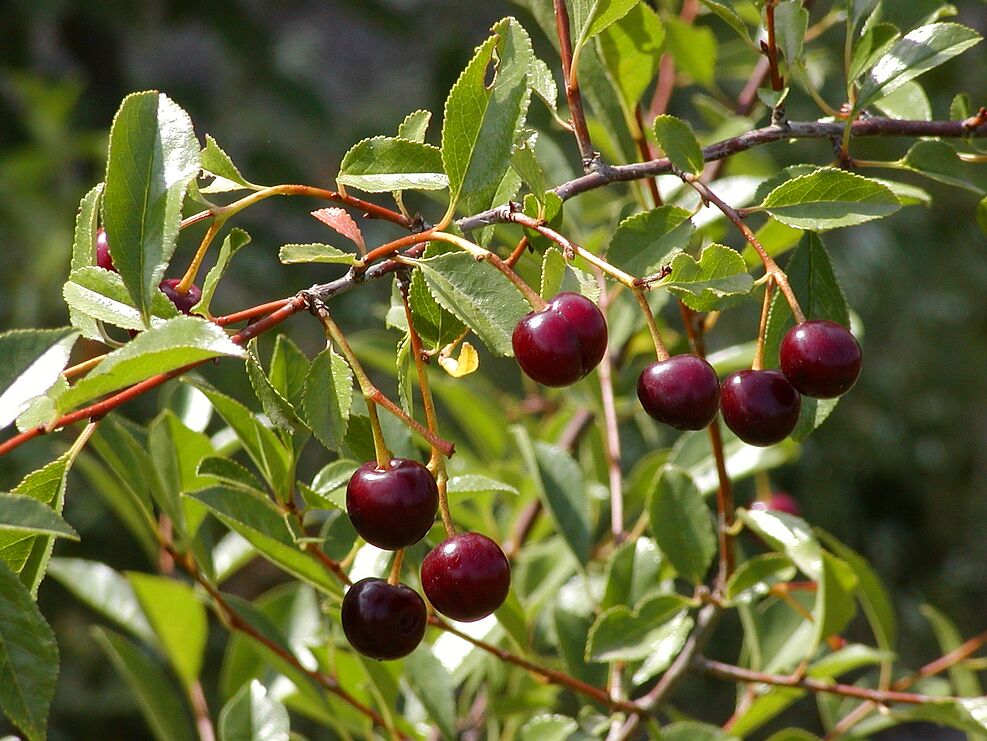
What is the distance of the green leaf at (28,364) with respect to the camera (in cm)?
49

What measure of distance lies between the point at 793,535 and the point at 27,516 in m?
0.48

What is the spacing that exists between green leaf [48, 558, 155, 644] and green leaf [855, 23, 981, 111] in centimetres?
71

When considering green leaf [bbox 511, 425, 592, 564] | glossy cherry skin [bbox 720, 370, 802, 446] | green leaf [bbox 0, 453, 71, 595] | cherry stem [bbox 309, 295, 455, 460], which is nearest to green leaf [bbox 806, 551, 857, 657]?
green leaf [bbox 511, 425, 592, 564]

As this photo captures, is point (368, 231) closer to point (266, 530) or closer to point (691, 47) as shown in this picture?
point (691, 47)

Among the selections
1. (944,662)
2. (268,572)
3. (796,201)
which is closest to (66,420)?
(796,201)

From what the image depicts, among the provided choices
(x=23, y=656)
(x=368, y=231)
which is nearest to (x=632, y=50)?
(x=23, y=656)

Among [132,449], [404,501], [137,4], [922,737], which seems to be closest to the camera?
[404,501]

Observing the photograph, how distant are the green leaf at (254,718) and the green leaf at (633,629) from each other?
0.19 m

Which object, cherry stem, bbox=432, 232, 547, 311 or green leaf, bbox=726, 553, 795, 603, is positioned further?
green leaf, bbox=726, 553, 795, 603

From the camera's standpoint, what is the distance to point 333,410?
487 millimetres

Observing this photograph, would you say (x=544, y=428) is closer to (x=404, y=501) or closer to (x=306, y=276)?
(x=404, y=501)

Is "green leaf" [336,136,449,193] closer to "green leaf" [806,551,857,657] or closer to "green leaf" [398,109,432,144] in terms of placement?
"green leaf" [398,109,432,144]

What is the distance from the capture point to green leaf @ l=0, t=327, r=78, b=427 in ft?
1.61

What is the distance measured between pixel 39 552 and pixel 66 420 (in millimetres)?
76
